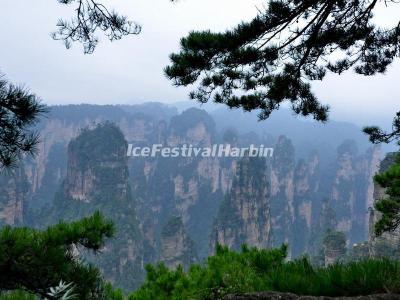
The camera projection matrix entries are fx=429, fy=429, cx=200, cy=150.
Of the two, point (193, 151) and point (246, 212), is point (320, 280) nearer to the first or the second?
Answer: point (246, 212)

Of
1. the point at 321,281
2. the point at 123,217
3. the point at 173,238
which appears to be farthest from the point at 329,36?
the point at 123,217

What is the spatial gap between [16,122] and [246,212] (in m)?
78.3

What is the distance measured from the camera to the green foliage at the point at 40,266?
4090 mm

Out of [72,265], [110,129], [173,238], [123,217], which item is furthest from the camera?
[110,129]

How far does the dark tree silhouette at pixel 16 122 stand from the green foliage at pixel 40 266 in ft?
2.82

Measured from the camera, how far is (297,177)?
124 m

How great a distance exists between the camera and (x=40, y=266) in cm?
410

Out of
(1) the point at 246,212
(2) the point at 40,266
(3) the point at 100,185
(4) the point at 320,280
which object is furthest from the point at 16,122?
(3) the point at 100,185

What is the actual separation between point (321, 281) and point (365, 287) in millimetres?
338

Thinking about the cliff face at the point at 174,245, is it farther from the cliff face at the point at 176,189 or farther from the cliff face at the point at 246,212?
the cliff face at the point at 246,212

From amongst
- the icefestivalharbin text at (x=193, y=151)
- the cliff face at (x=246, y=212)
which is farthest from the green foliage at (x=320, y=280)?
the icefestivalharbin text at (x=193, y=151)

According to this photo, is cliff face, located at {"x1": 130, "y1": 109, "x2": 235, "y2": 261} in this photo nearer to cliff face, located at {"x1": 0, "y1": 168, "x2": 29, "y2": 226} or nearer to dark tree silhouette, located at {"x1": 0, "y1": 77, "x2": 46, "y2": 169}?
cliff face, located at {"x1": 0, "y1": 168, "x2": 29, "y2": 226}

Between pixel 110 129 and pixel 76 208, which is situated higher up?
pixel 110 129

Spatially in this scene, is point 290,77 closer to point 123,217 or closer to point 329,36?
point 329,36
